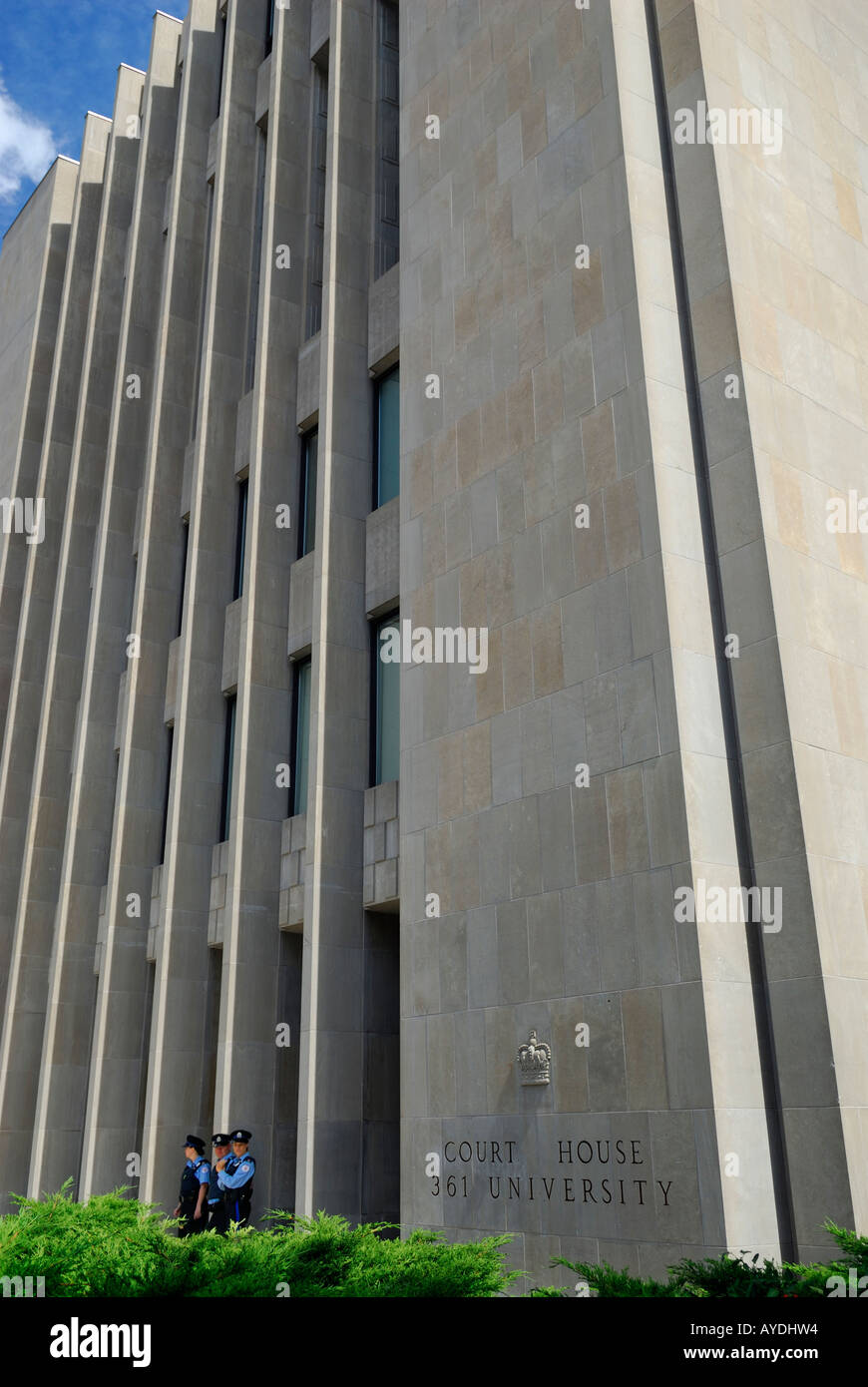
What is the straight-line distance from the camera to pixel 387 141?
20750mm

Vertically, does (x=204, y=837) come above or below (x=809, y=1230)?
above

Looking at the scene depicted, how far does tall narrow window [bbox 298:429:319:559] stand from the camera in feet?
65.7

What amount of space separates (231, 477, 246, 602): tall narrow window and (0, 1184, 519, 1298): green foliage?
1488 cm

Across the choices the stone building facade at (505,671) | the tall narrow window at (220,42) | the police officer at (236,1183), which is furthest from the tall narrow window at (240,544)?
the tall narrow window at (220,42)

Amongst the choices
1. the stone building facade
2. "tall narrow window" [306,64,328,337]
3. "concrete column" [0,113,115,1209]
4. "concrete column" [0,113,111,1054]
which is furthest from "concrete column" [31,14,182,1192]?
"tall narrow window" [306,64,328,337]

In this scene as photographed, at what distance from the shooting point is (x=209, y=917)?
64.0 ft

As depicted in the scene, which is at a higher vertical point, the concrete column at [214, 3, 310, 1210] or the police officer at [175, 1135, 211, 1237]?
the concrete column at [214, 3, 310, 1210]

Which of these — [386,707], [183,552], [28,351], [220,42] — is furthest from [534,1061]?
[28,351]

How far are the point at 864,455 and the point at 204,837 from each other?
12371 mm

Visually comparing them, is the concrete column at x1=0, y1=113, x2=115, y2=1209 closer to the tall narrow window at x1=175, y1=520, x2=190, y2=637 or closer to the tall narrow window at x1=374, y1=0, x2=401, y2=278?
the tall narrow window at x1=175, y1=520, x2=190, y2=637

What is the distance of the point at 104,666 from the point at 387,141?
12.3 meters
